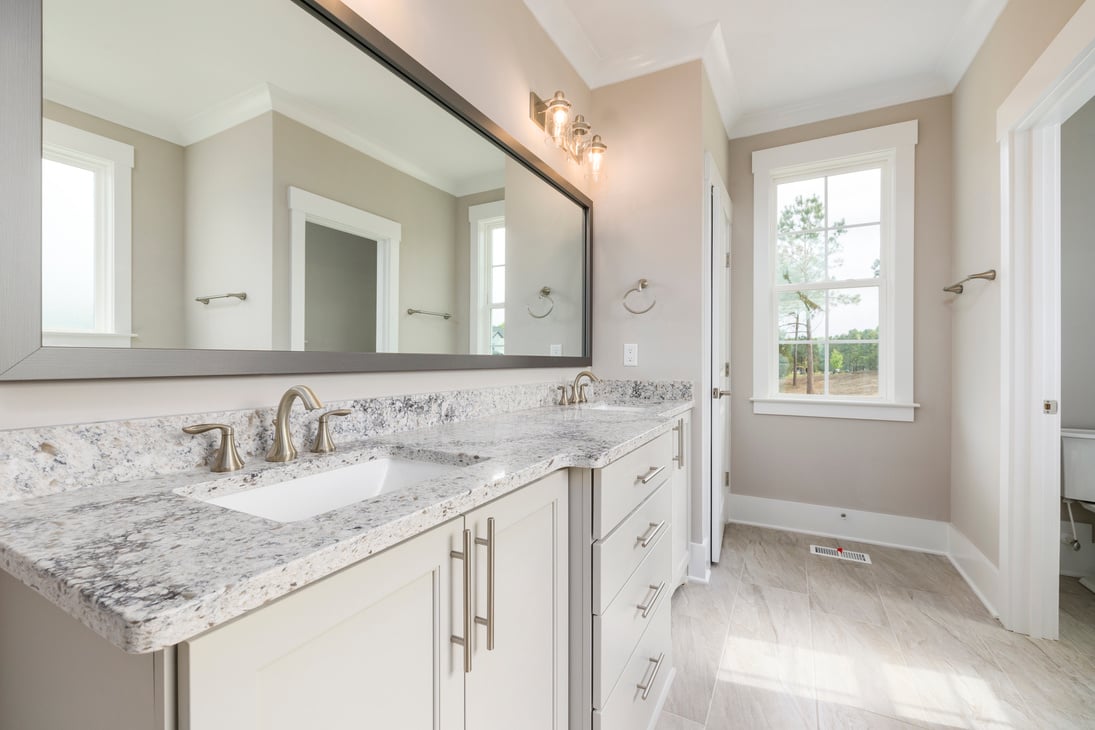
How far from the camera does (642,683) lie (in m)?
1.29

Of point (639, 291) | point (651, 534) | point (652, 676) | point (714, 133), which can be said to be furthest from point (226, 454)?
point (714, 133)

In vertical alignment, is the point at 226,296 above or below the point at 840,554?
above

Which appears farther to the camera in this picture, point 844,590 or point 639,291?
point 639,291

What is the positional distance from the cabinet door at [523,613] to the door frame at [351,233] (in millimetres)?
615

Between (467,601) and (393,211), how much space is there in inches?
40.2

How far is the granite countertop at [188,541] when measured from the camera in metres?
0.38

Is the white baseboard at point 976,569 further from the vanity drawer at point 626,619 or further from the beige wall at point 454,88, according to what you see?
the beige wall at point 454,88

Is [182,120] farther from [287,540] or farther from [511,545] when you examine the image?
[511,545]

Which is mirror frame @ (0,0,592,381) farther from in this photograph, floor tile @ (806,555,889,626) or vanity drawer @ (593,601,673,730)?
floor tile @ (806,555,889,626)

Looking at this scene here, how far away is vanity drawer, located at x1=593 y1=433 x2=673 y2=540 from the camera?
1052 millimetres

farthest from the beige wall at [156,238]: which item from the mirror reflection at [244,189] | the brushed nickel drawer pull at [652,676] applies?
the brushed nickel drawer pull at [652,676]

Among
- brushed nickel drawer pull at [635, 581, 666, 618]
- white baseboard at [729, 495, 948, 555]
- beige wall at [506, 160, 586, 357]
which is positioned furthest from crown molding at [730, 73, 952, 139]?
brushed nickel drawer pull at [635, 581, 666, 618]

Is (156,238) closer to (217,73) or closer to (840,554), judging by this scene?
(217,73)

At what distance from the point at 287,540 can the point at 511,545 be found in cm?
41
